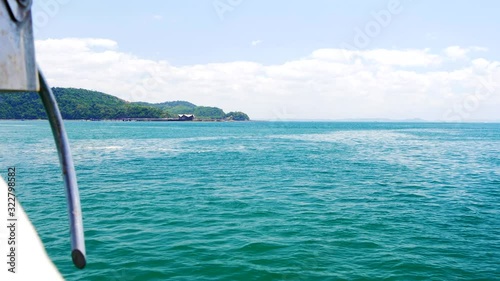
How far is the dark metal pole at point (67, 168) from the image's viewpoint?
295 centimetres

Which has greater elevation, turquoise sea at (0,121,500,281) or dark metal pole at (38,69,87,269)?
dark metal pole at (38,69,87,269)

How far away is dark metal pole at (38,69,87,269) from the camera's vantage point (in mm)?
2947

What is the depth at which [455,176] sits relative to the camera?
→ 42.5m

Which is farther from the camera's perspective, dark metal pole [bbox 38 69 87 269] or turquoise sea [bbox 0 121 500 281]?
turquoise sea [bbox 0 121 500 281]

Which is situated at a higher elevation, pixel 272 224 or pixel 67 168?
pixel 67 168

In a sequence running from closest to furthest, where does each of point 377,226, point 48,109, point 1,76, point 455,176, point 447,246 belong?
point 1,76
point 48,109
point 447,246
point 377,226
point 455,176

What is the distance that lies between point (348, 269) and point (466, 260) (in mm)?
5968

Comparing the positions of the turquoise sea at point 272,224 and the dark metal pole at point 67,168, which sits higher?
the dark metal pole at point 67,168

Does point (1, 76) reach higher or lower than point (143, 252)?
higher

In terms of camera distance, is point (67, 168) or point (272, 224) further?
point (272, 224)

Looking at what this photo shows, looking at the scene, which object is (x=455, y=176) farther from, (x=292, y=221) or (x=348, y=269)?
(x=348, y=269)

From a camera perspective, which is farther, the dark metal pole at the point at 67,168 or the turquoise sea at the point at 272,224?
the turquoise sea at the point at 272,224

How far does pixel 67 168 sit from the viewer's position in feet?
9.86

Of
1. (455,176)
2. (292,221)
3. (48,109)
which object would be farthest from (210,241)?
(455,176)
